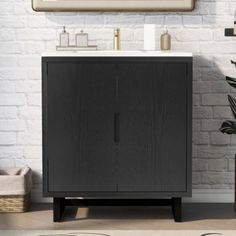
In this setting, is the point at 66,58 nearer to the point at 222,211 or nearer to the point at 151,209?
the point at 151,209

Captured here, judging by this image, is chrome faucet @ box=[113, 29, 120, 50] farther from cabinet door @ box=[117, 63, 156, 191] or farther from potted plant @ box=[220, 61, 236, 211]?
potted plant @ box=[220, 61, 236, 211]

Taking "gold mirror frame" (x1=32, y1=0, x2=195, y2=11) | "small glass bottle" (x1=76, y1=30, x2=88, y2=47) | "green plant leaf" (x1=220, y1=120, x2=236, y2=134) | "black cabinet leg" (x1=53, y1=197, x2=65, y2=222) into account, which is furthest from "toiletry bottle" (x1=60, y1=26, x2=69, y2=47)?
"green plant leaf" (x1=220, y1=120, x2=236, y2=134)

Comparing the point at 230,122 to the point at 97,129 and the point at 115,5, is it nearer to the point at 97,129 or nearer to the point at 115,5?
the point at 97,129

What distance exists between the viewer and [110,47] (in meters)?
3.91

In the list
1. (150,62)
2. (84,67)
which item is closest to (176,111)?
(150,62)

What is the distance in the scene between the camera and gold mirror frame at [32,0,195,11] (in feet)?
12.5

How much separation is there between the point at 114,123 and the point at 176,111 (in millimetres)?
342

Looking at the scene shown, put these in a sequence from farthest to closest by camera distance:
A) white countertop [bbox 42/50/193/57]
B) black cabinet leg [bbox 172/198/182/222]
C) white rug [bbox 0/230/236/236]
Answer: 1. black cabinet leg [bbox 172/198/182/222]
2. white countertop [bbox 42/50/193/57]
3. white rug [bbox 0/230/236/236]

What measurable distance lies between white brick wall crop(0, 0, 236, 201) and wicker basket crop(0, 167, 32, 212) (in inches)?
10.9

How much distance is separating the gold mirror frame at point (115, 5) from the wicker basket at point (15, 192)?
39.2 inches

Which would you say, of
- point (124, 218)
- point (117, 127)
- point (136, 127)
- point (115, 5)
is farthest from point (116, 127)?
point (115, 5)

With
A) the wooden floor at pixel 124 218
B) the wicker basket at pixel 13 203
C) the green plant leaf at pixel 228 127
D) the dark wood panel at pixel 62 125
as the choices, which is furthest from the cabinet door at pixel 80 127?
the green plant leaf at pixel 228 127

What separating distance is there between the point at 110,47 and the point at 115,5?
26 cm

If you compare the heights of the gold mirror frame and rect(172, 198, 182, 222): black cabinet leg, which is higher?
the gold mirror frame
